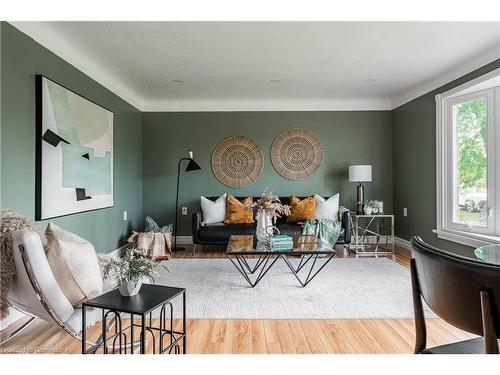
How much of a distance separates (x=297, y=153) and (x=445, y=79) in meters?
2.37

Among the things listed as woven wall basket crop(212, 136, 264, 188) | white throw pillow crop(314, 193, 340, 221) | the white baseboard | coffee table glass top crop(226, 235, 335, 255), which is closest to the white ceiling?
woven wall basket crop(212, 136, 264, 188)

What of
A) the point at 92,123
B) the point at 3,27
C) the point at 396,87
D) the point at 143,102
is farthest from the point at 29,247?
the point at 396,87

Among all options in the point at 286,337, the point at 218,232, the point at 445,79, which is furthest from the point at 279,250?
the point at 445,79

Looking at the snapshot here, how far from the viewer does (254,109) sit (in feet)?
19.0

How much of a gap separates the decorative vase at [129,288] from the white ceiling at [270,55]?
2234 millimetres

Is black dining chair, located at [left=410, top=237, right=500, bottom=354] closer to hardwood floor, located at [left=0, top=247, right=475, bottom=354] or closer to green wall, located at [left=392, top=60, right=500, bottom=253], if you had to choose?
hardwood floor, located at [left=0, top=247, right=475, bottom=354]

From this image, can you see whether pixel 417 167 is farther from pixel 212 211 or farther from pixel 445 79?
pixel 212 211

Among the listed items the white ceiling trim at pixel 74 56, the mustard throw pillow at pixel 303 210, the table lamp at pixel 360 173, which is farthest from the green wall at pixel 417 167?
the white ceiling trim at pixel 74 56

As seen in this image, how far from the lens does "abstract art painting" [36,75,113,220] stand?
2861mm

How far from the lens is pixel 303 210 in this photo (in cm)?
515

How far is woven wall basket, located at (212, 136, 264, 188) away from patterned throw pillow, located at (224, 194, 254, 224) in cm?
58

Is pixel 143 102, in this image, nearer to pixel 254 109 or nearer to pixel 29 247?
pixel 254 109
